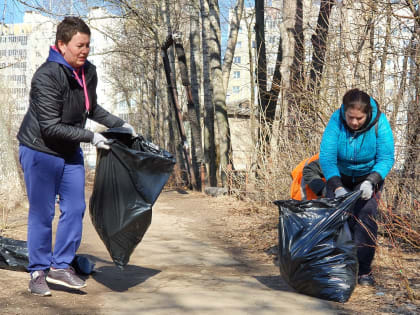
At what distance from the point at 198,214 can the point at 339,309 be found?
247 inches

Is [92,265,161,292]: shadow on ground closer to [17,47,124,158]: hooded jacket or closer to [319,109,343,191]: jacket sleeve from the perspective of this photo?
[17,47,124,158]: hooded jacket

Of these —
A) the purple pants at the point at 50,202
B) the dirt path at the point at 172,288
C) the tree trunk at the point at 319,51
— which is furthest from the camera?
the tree trunk at the point at 319,51

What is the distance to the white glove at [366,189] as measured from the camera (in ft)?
12.9

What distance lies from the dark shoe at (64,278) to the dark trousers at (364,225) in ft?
6.71

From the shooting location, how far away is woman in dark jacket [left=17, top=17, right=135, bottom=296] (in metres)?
3.58

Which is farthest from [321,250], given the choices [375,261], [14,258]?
[14,258]

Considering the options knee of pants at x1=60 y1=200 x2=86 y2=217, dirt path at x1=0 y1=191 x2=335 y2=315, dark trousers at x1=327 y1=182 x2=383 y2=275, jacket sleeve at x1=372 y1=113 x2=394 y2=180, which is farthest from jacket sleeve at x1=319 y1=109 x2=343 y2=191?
knee of pants at x1=60 y1=200 x2=86 y2=217

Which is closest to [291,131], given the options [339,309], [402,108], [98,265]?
[402,108]

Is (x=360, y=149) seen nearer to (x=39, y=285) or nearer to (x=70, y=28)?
(x=70, y=28)

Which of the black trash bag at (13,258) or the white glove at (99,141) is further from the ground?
the white glove at (99,141)

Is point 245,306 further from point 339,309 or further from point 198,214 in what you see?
point 198,214

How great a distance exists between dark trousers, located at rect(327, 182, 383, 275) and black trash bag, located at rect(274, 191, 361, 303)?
297mm

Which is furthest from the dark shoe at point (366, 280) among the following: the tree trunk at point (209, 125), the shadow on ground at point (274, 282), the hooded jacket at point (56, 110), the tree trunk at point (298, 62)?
the tree trunk at point (209, 125)

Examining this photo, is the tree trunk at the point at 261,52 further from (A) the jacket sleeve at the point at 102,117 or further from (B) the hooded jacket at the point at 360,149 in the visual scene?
(A) the jacket sleeve at the point at 102,117
